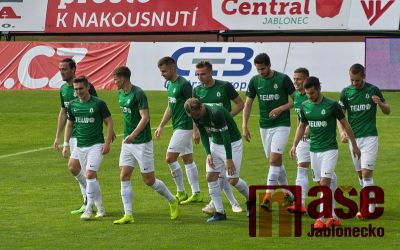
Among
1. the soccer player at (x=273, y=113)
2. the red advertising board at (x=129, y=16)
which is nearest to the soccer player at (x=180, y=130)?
the soccer player at (x=273, y=113)

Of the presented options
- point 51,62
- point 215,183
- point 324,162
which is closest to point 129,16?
point 51,62

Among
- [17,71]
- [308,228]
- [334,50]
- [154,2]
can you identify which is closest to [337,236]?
[308,228]

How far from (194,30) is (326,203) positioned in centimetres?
3005

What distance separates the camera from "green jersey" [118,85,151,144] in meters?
17.0

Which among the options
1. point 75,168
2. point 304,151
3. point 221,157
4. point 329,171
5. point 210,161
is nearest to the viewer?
point 329,171

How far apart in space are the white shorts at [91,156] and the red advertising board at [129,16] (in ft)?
93.3

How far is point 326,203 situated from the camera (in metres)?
16.4

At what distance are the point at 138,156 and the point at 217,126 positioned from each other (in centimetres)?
142

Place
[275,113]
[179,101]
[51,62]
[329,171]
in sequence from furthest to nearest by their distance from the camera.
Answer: [51,62], [179,101], [275,113], [329,171]

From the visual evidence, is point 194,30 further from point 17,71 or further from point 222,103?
point 222,103

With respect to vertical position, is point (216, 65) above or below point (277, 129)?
above

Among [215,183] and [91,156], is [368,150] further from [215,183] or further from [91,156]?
[91,156]

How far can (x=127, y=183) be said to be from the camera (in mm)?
17047

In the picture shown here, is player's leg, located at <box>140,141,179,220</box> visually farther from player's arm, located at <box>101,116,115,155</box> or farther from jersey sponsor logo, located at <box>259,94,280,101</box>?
jersey sponsor logo, located at <box>259,94,280,101</box>
